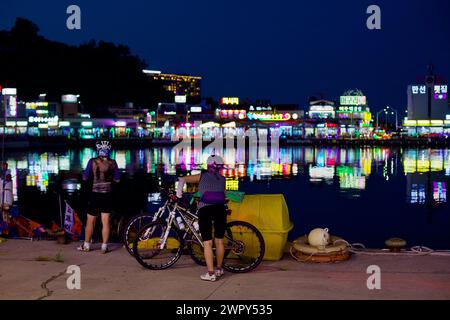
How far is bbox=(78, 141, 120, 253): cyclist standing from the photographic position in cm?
1102

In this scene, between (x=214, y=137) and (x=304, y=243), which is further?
(x=214, y=137)

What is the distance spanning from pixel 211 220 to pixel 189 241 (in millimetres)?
1023

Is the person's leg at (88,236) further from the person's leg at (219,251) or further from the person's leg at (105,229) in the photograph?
the person's leg at (219,251)

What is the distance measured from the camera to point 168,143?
13812cm

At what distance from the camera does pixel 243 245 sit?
10.1 metres

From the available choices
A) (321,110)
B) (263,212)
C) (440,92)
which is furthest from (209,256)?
(440,92)

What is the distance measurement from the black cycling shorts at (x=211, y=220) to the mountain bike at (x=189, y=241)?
67 centimetres

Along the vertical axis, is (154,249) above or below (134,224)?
below

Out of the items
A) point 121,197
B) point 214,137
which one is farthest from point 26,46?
point 121,197

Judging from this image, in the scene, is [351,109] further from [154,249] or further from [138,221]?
[154,249]

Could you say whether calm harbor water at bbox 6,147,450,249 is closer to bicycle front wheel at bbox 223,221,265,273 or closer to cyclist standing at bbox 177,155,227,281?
bicycle front wheel at bbox 223,221,265,273
